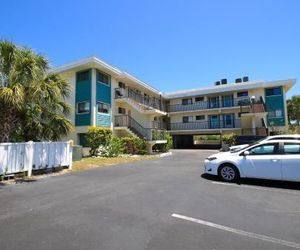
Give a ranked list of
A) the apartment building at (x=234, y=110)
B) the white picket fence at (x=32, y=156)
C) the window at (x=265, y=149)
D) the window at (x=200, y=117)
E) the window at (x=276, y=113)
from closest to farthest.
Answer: the window at (x=265, y=149), the white picket fence at (x=32, y=156), the apartment building at (x=234, y=110), the window at (x=276, y=113), the window at (x=200, y=117)

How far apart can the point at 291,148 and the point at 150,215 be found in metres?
5.79

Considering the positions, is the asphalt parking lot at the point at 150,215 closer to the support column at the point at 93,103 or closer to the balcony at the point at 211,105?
the support column at the point at 93,103

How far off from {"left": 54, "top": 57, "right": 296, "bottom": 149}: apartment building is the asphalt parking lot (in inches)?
535

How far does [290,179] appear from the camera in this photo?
8.04 meters

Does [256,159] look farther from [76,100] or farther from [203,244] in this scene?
[76,100]

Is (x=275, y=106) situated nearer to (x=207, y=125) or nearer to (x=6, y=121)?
(x=207, y=125)

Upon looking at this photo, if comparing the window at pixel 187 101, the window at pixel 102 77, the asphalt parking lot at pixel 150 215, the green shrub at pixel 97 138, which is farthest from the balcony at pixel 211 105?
the asphalt parking lot at pixel 150 215

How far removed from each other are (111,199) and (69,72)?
59.2ft

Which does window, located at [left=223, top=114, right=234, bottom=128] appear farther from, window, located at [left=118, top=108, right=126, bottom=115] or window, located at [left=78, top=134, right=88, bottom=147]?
window, located at [left=78, top=134, right=88, bottom=147]

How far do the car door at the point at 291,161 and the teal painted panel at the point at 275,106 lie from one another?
2454cm

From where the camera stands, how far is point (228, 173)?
9.09 metres

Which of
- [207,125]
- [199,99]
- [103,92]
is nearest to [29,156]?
[103,92]

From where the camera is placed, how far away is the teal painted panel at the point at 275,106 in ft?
97.9

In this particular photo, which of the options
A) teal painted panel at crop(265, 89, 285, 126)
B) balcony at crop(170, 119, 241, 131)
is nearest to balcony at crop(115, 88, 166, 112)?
balcony at crop(170, 119, 241, 131)
